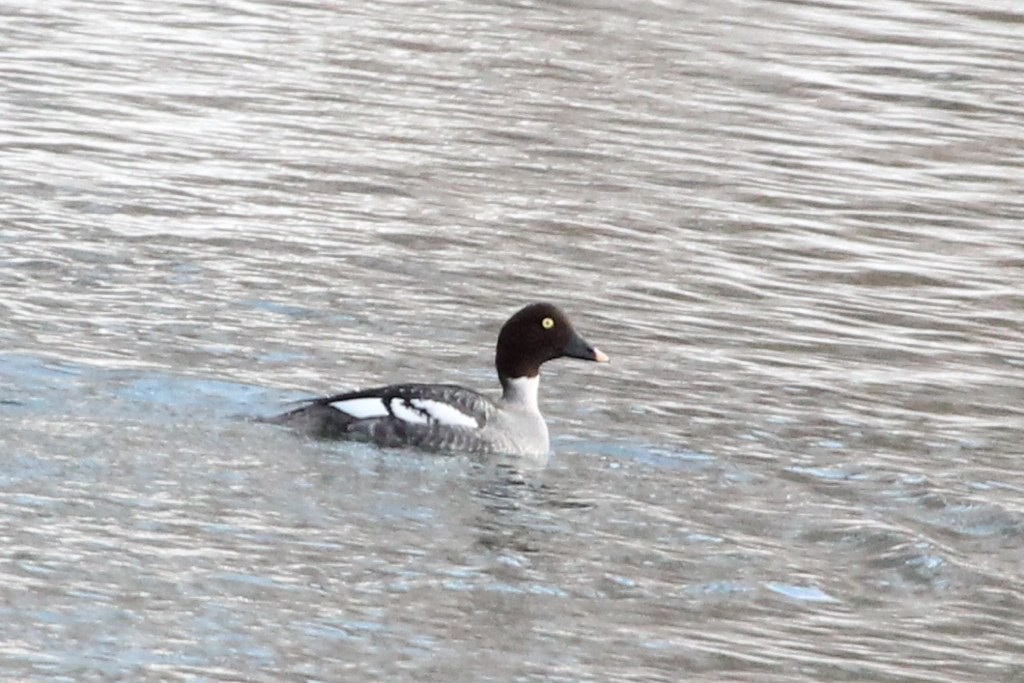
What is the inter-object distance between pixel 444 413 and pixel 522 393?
0.71 m

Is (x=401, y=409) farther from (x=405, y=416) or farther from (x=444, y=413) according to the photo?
(x=444, y=413)

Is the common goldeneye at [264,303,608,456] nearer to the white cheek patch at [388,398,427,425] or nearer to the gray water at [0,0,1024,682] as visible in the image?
the white cheek patch at [388,398,427,425]

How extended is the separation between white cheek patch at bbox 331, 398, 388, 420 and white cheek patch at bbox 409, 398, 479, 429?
0.19 metres

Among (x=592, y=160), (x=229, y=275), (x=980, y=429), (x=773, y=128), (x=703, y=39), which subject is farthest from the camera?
(x=703, y=39)

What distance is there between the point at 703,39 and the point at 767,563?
15.6 meters

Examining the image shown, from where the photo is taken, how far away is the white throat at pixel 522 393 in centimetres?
1312

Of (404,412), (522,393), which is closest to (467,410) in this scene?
(404,412)

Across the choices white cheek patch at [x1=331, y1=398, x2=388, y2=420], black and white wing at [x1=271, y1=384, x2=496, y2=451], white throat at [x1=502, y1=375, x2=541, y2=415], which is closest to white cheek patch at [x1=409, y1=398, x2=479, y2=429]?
black and white wing at [x1=271, y1=384, x2=496, y2=451]

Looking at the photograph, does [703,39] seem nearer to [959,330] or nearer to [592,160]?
[592,160]

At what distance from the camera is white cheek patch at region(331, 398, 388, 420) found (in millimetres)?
12453

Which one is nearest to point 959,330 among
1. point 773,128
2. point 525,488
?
point 525,488

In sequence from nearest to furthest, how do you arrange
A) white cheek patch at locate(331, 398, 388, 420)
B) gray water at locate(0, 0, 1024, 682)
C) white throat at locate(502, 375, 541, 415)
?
1. gray water at locate(0, 0, 1024, 682)
2. white cheek patch at locate(331, 398, 388, 420)
3. white throat at locate(502, 375, 541, 415)

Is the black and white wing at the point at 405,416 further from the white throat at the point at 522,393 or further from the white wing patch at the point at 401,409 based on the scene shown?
the white throat at the point at 522,393

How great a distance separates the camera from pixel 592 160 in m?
20.4
